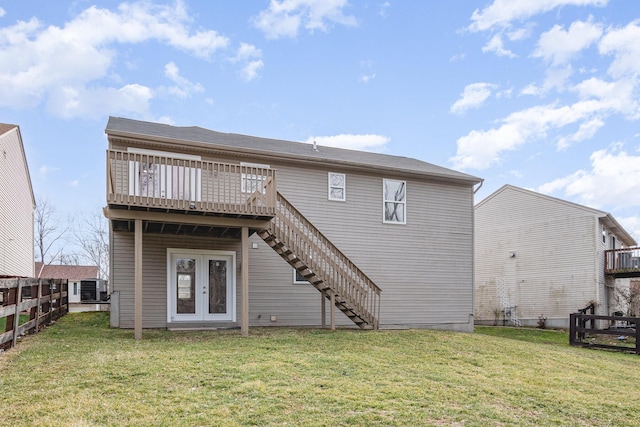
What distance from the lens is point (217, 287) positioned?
1307 cm

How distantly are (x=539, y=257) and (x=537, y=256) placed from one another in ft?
0.33

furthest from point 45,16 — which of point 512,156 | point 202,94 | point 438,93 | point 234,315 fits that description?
point 512,156

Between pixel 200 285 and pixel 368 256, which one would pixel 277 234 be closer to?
pixel 200 285

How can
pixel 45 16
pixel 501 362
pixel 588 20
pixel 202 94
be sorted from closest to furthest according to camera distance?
pixel 501 362, pixel 588 20, pixel 45 16, pixel 202 94

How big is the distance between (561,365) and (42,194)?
39.6 m

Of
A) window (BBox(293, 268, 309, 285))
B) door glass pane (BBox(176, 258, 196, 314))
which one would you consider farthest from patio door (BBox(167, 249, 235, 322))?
window (BBox(293, 268, 309, 285))

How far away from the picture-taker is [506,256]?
2444 centimetres

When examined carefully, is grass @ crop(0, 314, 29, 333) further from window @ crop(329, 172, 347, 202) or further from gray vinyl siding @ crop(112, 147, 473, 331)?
window @ crop(329, 172, 347, 202)

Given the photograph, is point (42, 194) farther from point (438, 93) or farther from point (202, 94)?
point (438, 93)

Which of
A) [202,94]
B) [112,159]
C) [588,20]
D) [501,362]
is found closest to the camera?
[501,362]

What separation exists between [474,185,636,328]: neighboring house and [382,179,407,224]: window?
10766mm

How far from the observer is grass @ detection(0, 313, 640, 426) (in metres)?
5.23

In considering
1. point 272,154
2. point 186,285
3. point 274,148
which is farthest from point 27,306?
point 274,148

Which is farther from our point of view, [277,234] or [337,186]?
[337,186]
